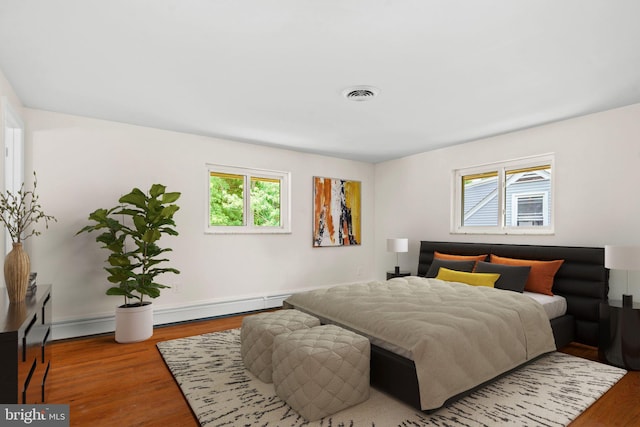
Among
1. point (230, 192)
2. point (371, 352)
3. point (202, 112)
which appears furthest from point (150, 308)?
point (371, 352)

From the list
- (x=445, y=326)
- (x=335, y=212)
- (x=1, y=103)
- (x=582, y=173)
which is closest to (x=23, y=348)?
(x=1, y=103)

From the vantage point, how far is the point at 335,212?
5840mm

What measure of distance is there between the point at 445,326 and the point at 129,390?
92.9 inches

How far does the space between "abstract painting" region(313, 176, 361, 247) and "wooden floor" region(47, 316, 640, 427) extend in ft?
9.87

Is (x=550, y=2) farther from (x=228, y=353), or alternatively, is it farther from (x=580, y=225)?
(x=228, y=353)

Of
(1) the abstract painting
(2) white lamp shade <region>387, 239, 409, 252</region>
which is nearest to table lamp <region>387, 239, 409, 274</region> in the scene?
(2) white lamp shade <region>387, 239, 409, 252</region>

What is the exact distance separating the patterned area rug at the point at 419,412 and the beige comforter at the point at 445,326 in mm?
138

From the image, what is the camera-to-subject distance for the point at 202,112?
3594 mm

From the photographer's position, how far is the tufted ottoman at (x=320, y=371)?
2076 mm

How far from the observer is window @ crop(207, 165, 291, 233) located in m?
4.73

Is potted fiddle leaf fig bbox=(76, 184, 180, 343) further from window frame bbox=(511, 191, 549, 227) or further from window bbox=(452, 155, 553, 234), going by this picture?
window frame bbox=(511, 191, 549, 227)

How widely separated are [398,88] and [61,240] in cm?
382

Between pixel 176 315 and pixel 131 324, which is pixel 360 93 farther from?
pixel 176 315

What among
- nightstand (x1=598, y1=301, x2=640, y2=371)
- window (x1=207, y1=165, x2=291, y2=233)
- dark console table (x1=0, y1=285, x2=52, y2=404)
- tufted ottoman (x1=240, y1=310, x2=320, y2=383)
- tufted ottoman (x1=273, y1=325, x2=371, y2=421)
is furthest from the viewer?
window (x1=207, y1=165, x2=291, y2=233)
